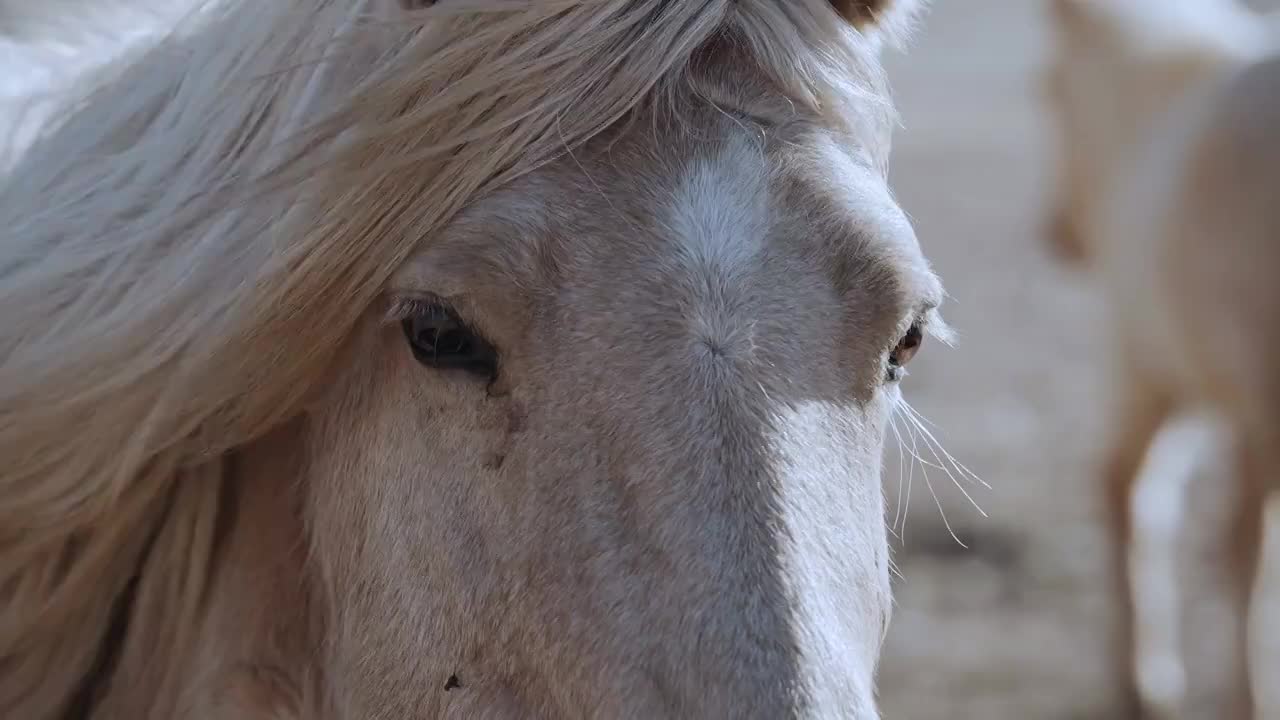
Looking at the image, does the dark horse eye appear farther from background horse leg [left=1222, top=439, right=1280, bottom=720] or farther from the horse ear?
background horse leg [left=1222, top=439, right=1280, bottom=720]

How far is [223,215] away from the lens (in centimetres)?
163

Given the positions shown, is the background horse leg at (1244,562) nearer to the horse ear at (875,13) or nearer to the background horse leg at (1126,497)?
the background horse leg at (1126,497)

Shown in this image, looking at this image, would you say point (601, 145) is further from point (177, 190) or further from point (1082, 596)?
point (1082, 596)

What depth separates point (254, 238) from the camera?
162 cm

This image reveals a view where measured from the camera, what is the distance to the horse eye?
168 centimetres

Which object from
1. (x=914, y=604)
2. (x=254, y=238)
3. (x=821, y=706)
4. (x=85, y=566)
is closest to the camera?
(x=821, y=706)

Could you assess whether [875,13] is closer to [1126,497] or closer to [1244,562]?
[1244,562]

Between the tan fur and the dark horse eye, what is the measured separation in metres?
2.92

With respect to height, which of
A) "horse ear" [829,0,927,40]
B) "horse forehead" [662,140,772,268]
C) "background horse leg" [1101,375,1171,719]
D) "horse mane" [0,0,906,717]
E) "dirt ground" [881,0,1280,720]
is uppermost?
"horse ear" [829,0,927,40]

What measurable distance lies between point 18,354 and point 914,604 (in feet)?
11.8

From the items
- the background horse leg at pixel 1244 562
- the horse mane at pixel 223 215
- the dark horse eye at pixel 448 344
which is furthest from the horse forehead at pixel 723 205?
the background horse leg at pixel 1244 562

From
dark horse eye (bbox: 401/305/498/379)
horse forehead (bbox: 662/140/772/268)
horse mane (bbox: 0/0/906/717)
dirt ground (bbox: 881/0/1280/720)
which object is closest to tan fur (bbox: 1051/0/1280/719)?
dirt ground (bbox: 881/0/1280/720)

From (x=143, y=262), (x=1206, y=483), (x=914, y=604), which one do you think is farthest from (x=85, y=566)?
(x=1206, y=483)

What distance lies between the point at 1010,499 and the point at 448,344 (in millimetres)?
4390
